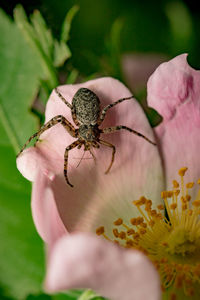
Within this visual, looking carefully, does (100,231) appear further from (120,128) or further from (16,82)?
(16,82)

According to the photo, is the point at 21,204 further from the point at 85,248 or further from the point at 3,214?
the point at 85,248

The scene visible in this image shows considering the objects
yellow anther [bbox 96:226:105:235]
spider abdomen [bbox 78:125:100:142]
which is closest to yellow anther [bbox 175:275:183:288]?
yellow anther [bbox 96:226:105:235]

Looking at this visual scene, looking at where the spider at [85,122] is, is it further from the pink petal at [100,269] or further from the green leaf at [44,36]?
the pink petal at [100,269]

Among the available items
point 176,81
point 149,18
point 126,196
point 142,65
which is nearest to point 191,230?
→ point 126,196

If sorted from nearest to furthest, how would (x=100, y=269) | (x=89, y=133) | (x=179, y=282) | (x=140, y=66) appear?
(x=100, y=269), (x=179, y=282), (x=89, y=133), (x=140, y=66)

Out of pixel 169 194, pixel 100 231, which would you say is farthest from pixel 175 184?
pixel 100 231

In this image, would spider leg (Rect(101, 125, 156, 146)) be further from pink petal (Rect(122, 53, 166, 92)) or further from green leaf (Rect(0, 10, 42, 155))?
pink petal (Rect(122, 53, 166, 92))
